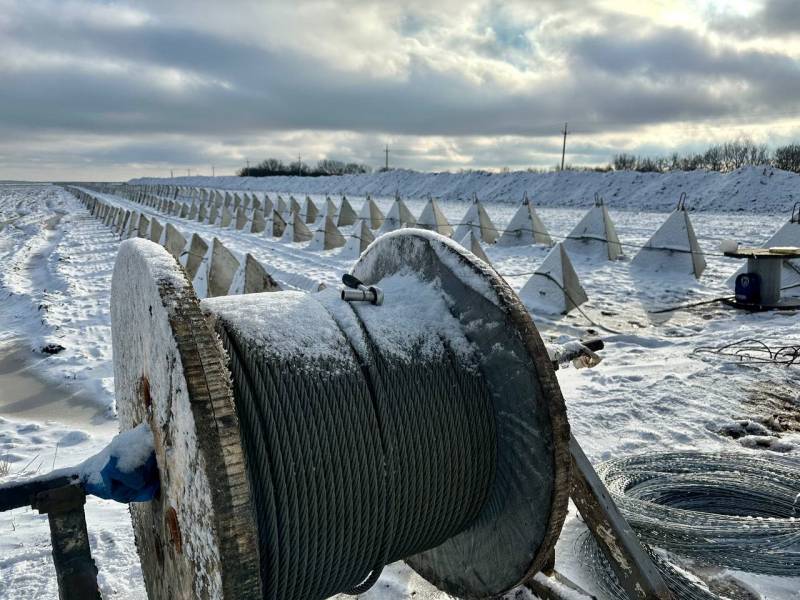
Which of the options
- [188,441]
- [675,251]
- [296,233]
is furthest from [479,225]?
[188,441]

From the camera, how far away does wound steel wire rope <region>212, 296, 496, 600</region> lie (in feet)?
6.03

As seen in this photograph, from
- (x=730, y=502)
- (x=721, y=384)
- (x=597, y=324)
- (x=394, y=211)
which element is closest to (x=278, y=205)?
(x=394, y=211)

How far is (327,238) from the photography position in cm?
1573

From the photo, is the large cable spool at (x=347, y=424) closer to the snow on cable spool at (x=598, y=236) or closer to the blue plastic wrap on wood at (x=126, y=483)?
the blue plastic wrap on wood at (x=126, y=483)

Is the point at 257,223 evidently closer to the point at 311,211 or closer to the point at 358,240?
the point at 311,211

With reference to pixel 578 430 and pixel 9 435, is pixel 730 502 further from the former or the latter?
pixel 9 435

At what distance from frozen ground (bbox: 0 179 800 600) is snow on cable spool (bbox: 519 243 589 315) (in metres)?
0.35

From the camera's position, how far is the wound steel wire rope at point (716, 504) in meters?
3.17

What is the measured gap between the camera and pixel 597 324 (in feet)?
25.6

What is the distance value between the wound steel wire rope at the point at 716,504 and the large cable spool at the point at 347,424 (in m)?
1.60

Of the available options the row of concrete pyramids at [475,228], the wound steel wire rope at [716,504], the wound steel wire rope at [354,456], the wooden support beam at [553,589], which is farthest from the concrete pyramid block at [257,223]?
the wooden support beam at [553,589]

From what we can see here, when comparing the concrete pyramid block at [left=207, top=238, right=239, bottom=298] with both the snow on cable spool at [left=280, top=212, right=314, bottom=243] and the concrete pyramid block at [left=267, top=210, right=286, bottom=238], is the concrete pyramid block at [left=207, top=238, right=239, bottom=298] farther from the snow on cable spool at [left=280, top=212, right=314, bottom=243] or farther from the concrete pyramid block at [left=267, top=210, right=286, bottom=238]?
the concrete pyramid block at [left=267, top=210, right=286, bottom=238]

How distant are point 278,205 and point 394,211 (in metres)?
5.97

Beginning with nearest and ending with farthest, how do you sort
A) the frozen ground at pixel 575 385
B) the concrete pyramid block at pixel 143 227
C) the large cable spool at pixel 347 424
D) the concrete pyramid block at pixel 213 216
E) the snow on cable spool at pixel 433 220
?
1. the large cable spool at pixel 347 424
2. the frozen ground at pixel 575 385
3. the concrete pyramid block at pixel 143 227
4. the snow on cable spool at pixel 433 220
5. the concrete pyramid block at pixel 213 216
